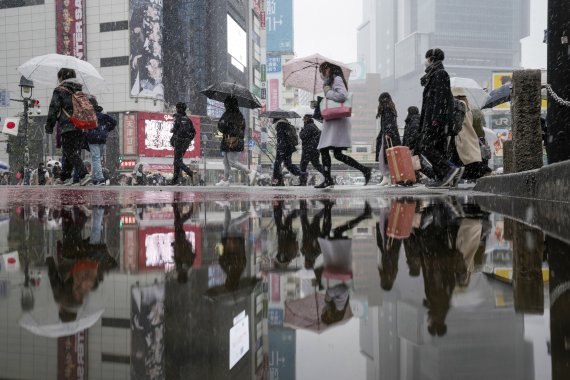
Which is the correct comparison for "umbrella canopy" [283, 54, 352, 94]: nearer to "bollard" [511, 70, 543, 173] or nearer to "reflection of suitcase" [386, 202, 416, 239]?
"bollard" [511, 70, 543, 173]

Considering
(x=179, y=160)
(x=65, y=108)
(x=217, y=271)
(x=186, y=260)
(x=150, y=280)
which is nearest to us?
(x=150, y=280)

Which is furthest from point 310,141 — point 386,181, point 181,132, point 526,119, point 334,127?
point 526,119

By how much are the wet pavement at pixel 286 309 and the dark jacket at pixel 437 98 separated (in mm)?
4603

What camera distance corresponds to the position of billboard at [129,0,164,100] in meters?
37.3

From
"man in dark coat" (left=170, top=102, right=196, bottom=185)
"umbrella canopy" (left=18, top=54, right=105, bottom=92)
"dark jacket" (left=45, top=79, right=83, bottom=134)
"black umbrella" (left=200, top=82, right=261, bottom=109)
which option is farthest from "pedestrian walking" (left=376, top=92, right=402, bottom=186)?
"umbrella canopy" (left=18, top=54, right=105, bottom=92)

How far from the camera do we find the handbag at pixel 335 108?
7379 millimetres

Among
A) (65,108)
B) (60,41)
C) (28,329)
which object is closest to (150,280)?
(28,329)

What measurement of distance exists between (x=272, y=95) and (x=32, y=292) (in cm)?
6874

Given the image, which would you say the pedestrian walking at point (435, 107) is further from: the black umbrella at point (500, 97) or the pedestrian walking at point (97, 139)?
the black umbrella at point (500, 97)

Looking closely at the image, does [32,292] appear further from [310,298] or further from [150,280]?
[310,298]

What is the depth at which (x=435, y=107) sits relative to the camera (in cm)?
621

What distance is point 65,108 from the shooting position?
25.5ft

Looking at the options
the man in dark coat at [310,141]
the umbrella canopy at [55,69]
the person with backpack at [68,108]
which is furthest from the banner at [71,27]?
the person with backpack at [68,108]

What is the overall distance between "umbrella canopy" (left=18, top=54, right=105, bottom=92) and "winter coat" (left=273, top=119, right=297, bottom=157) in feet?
17.7
